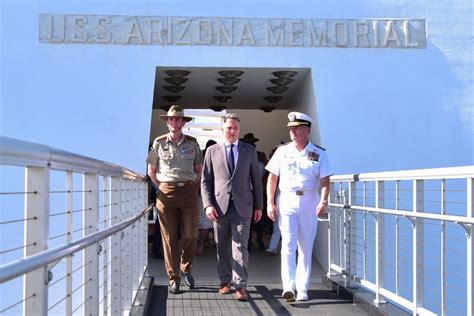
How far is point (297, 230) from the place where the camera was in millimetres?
5059

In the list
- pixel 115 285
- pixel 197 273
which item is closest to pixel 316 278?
pixel 197 273

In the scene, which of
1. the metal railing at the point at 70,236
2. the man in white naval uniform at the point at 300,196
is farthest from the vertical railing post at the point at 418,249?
the metal railing at the point at 70,236

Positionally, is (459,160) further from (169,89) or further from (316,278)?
(169,89)

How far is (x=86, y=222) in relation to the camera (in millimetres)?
2902

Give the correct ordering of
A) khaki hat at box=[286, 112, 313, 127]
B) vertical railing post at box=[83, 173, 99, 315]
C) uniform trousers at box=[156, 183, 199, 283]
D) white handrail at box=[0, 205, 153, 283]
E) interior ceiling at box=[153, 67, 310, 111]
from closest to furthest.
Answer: white handrail at box=[0, 205, 153, 283], vertical railing post at box=[83, 173, 99, 315], khaki hat at box=[286, 112, 313, 127], uniform trousers at box=[156, 183, 199, 283], interior ceiling at box=[153, 67, 310, 111]

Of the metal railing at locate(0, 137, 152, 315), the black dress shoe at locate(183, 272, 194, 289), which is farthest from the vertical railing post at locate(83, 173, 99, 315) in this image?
the black dress shoe at locate(183, 272, 194, 289)

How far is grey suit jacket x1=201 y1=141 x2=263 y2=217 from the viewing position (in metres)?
5.17

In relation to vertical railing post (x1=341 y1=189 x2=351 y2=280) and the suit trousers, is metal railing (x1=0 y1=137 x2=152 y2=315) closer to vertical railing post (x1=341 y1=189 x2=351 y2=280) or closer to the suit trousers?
the suit trousers

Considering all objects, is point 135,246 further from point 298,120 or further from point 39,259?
point 39,259

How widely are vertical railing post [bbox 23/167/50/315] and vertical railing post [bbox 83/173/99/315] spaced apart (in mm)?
883

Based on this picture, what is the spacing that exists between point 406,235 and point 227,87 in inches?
161

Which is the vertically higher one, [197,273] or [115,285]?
[115,285]

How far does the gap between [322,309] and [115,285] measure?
2.00m

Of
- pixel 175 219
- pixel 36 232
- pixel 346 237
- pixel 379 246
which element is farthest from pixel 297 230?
pixel 36 232
